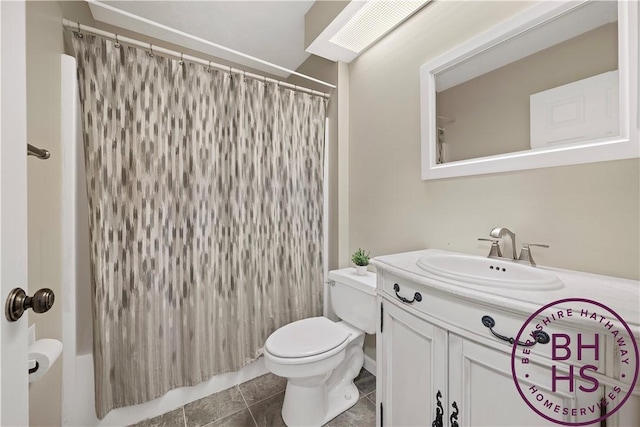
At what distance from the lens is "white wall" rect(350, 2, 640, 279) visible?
0.82 m

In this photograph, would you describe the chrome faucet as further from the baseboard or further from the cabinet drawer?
the baseboard

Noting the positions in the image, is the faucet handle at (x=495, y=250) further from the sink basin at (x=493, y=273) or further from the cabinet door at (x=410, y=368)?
the cabinet door at (x=410, y=368)

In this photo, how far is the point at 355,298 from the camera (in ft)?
4.99

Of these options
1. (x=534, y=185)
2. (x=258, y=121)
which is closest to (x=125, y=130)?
(x=258, y=121)

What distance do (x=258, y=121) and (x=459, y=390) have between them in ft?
5.74

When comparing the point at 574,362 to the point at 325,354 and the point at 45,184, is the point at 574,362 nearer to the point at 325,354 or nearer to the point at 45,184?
the point at 325,354

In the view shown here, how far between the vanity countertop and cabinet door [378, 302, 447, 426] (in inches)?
6.5

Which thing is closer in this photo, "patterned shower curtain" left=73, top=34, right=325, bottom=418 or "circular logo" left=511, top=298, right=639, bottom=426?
"circular logo" left=511, top=298, right=639, bottom=426

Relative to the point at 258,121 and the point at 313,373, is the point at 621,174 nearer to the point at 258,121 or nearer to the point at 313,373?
the point at 313,373

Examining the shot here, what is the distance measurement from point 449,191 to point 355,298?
837 mm

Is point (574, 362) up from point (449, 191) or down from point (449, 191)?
down

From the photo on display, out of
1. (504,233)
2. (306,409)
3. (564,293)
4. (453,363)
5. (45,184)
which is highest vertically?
(45,184)

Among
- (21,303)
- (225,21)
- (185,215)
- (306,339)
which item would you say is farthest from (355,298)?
(225,21)

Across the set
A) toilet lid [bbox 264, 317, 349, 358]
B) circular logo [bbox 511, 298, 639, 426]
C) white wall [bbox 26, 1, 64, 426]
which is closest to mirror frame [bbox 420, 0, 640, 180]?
circular logo [bbox 511, 298, 639, 426]
